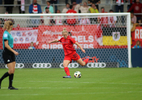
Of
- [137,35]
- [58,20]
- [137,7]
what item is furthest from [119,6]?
[58,20]

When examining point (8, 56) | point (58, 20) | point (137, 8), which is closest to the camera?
point (8, 56)

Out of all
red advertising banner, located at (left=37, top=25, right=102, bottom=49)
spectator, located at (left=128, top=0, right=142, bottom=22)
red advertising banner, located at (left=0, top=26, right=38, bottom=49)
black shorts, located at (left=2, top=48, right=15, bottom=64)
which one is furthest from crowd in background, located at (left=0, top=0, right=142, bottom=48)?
black shorts, located at (left=2, top=48, right=15, bottom=64)

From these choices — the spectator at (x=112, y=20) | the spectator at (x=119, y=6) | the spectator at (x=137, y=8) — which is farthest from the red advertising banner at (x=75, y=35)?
the spectator at (x=137, y=8)

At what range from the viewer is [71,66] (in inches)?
659

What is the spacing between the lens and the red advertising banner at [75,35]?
16.8 meters

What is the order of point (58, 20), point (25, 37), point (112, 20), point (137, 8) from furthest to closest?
point (137, 8) → point (58, 20) → point (112, 20) → point (25, 37)

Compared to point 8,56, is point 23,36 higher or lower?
higher

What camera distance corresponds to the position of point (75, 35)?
1680 centimetres

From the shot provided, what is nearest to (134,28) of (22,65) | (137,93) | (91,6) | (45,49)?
(91,6)

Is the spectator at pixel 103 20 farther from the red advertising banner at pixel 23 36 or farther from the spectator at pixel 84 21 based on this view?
the red advertising banner at pixel 23 36

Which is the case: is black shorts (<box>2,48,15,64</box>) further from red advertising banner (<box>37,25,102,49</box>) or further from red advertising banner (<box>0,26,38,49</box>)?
red advertising banner (<box>0,26,38,49</box>)

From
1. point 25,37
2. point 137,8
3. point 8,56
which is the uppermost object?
point 137,8

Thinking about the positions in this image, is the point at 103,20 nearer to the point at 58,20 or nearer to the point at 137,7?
the point at 58,20

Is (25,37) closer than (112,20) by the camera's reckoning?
Yes
